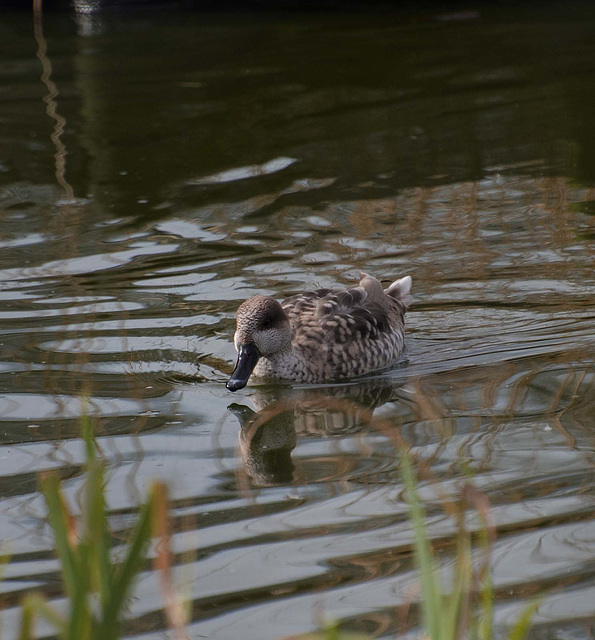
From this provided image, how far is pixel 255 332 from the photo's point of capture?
642 cm

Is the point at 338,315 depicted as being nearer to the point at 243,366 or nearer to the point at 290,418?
the point at 243,366

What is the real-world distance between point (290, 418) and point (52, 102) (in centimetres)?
738

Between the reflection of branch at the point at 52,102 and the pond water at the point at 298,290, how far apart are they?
0.04m

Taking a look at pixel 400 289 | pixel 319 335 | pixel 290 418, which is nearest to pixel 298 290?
pixel 400 289

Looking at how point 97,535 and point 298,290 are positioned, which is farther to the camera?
point 298,290

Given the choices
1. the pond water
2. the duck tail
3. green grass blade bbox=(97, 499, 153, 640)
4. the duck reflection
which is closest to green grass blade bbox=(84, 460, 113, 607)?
green grass blade bbox=(97, 499, 153, 640)

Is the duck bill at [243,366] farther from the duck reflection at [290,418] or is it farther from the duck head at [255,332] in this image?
the duck reflection at [290,418]

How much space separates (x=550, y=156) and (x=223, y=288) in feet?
13.0

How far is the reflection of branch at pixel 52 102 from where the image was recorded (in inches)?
401

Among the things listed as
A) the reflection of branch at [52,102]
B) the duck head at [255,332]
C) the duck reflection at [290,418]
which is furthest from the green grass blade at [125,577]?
the reflection of branch at [52,102]

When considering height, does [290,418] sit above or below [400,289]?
below

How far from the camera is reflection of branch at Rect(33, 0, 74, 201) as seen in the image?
33.4ft

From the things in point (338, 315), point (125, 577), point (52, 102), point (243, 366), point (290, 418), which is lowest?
point (290, 418)

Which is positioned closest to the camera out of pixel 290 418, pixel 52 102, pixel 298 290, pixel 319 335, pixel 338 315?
pixel 290 418
